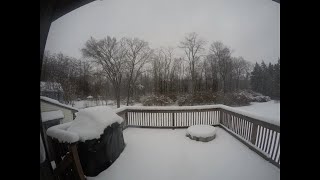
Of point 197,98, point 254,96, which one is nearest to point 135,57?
point 197,98

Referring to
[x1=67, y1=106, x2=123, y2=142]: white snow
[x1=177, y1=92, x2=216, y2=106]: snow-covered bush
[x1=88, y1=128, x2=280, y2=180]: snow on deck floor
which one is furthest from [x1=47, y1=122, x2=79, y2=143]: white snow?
[x1=177, y1=92, x2=216, y2=106]: snow-covered bush

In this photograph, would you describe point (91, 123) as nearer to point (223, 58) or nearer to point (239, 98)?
point (239, 98)

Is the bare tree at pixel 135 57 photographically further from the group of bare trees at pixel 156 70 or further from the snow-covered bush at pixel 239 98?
the snow-covered bush at pixel 239 98

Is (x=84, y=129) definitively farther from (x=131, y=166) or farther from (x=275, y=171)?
(x=275, y=171)

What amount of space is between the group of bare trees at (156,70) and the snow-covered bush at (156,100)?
77cm

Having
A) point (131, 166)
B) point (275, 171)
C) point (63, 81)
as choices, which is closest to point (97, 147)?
point (131, 166)

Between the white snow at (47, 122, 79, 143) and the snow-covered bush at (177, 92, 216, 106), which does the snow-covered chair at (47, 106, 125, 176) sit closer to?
the white snow at (47, 122, 79, 143)

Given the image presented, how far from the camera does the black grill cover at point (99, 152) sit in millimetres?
3043

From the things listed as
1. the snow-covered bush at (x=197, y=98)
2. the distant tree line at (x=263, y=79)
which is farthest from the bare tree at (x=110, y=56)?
the distant tree line at (x=263, y=79)

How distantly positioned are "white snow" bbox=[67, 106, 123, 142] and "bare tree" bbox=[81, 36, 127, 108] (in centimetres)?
1027

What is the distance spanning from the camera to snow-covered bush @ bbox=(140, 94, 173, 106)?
46.2 ft

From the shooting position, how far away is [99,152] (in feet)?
10.7

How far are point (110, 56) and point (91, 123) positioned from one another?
12.5 meters
